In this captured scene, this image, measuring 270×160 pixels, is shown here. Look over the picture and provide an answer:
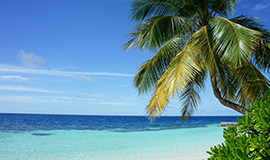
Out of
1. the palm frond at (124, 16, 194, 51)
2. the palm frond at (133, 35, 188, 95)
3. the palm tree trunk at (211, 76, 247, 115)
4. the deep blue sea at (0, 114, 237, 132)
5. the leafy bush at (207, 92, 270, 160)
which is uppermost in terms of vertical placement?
the palm frond at (124, 16, 194, 51)

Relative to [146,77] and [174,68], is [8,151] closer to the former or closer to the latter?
[146,77]

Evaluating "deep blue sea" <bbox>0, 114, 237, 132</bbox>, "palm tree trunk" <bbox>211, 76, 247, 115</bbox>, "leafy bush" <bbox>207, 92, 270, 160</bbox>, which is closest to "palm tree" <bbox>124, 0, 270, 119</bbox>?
"palm tree trunk" <bbox>211, 76, 247, 115</bbox>

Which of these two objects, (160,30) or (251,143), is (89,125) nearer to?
(160,30)

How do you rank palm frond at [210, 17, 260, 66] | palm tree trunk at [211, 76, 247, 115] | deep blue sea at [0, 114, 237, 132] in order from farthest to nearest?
1. deep blue sea at [0, 114, 237, 132]
2. palm tree trunk at [211, 76, 247, 115]
3. palm frond at [210, 17, 260, 66]

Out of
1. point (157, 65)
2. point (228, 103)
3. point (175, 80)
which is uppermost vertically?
point (157, 65)

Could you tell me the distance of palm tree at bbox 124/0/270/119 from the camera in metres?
4.21

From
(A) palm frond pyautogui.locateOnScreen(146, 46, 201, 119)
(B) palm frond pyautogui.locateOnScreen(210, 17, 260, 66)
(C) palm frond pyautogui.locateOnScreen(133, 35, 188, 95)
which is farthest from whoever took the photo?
(C) palm frond pyautogui.locateOnScreen(133, 35, 188, 95)

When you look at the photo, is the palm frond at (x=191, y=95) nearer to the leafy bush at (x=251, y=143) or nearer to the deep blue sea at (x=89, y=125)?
the deep blue sea at (x=89, y=125)

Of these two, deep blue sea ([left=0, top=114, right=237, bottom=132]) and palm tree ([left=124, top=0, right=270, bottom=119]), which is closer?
palm tree ([left=124, top=0, right=270, bottom=119])

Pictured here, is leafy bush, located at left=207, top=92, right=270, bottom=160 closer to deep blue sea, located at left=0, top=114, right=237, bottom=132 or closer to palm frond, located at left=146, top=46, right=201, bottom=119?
palm frond, located at left=146, top=46, right=201, bottom=119

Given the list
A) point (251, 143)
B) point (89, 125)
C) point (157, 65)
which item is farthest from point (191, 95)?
point (89, 125)

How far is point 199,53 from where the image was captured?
Result: 5.06m

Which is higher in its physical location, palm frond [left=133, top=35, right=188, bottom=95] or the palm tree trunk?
palm frond [left=133, top=35, right=188, bottom=95]

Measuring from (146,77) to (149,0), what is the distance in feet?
7.95
